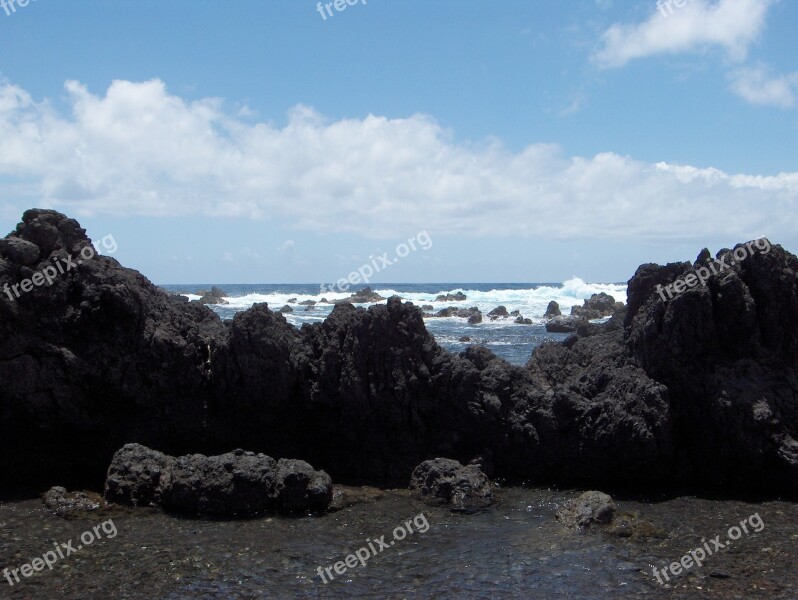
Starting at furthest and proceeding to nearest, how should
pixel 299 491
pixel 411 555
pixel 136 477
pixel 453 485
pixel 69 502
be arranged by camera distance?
pixel 453 485, pixel 136 477, pixel 299 491, pixel 69 502, pixel 411 555

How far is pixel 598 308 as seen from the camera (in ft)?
240

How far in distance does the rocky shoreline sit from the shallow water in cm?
137

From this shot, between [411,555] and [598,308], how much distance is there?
219 feet

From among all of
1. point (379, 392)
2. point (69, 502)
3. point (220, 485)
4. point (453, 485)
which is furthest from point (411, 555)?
point (69, 502)

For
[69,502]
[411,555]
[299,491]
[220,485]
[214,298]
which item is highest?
[214,298]

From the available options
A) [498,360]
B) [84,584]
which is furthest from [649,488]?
[84,584]

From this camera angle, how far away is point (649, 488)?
1259 centimetres

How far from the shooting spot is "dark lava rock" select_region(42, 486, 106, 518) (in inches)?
436

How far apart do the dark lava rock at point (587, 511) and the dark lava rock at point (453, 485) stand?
1.37m

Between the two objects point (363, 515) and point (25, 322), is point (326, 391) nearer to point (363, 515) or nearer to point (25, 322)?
point (363, 515)

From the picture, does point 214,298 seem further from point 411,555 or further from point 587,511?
point 411,555

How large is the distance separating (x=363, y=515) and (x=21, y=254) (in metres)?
7.69

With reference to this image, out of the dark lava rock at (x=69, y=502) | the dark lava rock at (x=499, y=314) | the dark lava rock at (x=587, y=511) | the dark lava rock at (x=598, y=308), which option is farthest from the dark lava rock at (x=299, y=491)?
the dark lava rock at (x=598, y=308)

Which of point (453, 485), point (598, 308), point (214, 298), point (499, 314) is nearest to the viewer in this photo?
point (453, 485)
